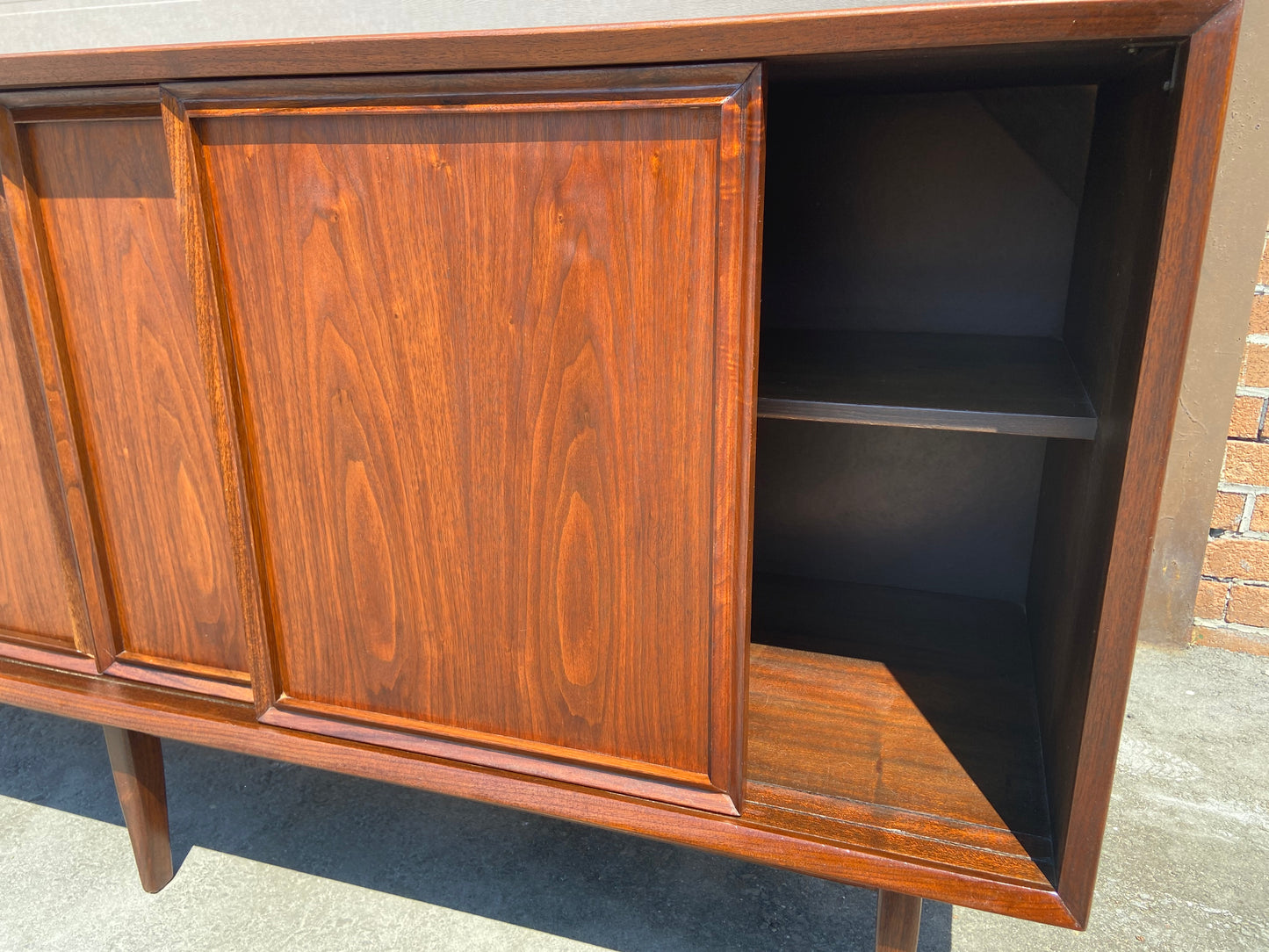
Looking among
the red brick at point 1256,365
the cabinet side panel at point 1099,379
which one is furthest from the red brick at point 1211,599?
the cabinet side panel at point 1099,379

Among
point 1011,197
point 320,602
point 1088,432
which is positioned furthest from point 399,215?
point 1011,197

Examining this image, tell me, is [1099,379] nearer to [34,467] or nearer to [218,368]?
[218,368]

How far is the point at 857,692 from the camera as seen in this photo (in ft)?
2.68

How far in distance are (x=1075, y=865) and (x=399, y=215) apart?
62 centimetres

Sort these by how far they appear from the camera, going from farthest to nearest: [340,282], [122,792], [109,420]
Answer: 1. [122,792]
2. [109,420]
3. [340,282]

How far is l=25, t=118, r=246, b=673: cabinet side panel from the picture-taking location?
72 centimetres

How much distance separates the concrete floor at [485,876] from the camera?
881 millimetres

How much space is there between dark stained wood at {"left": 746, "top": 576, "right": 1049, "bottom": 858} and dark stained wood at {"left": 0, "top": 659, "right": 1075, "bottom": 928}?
4 centimetres

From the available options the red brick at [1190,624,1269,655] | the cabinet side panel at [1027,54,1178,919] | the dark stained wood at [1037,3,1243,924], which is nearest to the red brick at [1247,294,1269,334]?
the red brick at [1190,624,1269,655]

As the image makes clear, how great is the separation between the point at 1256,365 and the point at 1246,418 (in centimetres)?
7

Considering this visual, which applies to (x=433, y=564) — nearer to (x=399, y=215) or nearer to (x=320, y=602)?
(x=320, y=602)

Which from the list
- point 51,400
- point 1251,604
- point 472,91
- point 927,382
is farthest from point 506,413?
point 1251,604

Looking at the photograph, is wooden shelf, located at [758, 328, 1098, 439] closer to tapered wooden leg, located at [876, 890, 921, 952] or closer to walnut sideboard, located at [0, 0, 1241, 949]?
walnut sideboard, located at [0, 0, 1241, 949]

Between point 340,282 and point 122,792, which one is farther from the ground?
point 340,282
